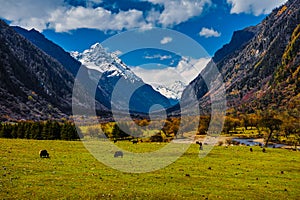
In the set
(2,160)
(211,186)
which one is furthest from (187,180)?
(2,160)

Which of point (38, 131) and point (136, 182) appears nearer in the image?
point (136, 182)

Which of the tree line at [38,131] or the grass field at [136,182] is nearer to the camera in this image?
the grass field at [136,182]

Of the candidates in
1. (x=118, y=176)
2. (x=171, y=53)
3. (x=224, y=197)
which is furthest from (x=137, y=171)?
(x=171, y=53)

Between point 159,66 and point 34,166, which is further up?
point 159,66

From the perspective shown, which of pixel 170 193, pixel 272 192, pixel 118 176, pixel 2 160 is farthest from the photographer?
pixel 2 160

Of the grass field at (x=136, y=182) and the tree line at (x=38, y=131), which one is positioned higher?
the tree line at (x=38, y=131)

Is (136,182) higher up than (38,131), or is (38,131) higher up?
(38,131)

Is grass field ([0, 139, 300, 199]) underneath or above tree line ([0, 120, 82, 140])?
underneath

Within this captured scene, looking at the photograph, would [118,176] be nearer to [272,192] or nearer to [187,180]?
[187,180]

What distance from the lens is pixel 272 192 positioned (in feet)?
98.7

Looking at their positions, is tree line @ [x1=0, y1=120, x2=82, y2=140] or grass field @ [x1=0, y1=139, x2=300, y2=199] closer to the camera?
grass field @ [x1=0, y1=139, x2=300, y2=199]

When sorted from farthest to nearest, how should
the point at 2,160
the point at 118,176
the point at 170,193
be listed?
1. the point at 2,160
2. the point at 118,176
3. the point at 170,193

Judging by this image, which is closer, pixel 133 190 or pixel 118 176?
pixel 133 190

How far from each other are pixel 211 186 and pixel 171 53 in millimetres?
16210
